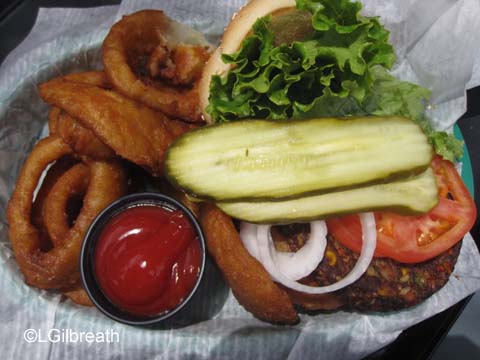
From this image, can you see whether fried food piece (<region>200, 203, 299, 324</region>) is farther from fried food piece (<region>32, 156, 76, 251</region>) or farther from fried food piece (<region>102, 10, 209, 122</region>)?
fried food piece (<region>32, 156, 76, 251</region>)

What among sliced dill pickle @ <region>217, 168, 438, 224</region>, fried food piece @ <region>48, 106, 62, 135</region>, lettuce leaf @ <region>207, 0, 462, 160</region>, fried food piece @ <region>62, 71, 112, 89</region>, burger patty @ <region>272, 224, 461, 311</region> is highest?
lettuce leaf @ <region>207, 0, 462, 160</region>

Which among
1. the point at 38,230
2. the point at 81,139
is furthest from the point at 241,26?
the point at 38,230

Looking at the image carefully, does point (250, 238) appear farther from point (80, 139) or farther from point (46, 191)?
point (46, 191)

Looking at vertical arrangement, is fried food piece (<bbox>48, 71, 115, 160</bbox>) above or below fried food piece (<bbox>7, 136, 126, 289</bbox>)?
above

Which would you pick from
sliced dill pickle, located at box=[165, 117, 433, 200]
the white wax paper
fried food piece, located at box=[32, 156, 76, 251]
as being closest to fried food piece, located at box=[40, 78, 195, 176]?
sliced dill pickle, located at box=[165, 117, 433, 200]

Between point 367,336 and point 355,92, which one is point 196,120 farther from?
point 367,336

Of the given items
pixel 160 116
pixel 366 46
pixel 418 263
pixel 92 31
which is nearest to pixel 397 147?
pixel 366 46
